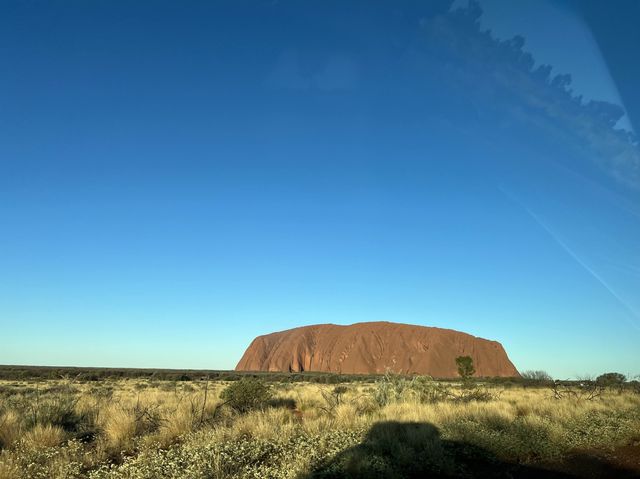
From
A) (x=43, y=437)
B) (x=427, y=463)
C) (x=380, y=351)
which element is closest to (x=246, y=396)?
(x=43, y=437)

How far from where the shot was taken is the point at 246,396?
16.0 metres

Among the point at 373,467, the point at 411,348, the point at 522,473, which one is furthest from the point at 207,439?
the point at 411,348

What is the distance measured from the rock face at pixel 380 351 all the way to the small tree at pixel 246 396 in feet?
273

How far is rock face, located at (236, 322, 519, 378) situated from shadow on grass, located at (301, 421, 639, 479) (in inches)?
3494

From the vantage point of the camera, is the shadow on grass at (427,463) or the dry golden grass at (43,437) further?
the dry golden grass at (43,437)

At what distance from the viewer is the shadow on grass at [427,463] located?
25.8ft

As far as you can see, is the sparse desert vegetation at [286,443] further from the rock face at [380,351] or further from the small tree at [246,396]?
the rock face at [380,351]

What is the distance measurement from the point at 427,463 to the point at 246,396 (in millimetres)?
8536

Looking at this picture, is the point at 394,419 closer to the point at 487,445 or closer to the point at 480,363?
the point at 487,445

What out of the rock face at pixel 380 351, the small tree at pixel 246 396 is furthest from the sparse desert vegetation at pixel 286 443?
the rock face at pixel 380 351

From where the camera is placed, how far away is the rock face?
332 ft

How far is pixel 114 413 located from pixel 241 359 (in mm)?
120340

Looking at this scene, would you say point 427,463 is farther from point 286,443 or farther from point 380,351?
point 380,351

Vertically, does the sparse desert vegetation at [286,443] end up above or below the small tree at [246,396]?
below
